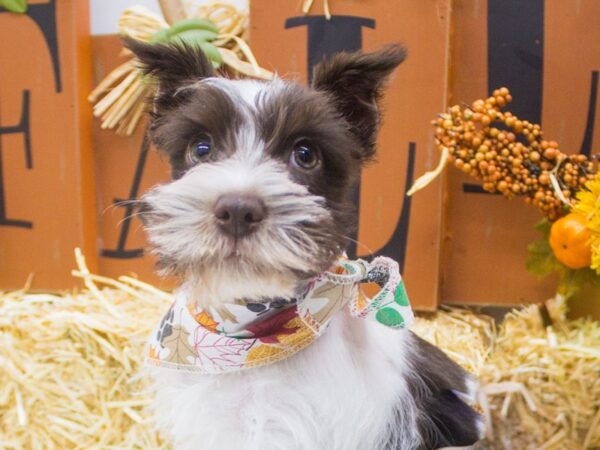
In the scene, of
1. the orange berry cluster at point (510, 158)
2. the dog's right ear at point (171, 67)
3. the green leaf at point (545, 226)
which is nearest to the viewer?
the dog's right ear at point (171, 67)

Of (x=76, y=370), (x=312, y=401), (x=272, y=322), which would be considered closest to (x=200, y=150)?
(x=272, y=322)

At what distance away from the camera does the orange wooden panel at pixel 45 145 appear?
2686 mm

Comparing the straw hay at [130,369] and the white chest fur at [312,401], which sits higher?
the white chest fur at [312,401]

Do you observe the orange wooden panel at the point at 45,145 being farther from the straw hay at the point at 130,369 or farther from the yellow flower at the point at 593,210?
the yellow flower at the point at 593,210

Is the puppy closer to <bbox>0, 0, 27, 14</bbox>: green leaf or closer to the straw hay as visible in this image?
the straw hay

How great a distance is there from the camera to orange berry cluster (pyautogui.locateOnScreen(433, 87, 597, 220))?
2.06 meters

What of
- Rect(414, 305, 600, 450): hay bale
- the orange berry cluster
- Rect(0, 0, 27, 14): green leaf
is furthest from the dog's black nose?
Rect(0, 0, 27, 14): green leaf

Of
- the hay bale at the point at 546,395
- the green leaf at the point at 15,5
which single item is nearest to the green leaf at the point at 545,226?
the hay bale at the point at 546,395

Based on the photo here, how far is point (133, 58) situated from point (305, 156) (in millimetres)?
1470

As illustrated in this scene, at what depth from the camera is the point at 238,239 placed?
117cm

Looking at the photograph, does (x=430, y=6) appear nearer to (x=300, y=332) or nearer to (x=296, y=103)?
(x=296, y=103)

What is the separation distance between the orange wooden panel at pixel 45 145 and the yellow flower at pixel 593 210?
206 centimetres

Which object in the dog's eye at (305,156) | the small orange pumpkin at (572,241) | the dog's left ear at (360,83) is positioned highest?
the dog's left ear at (360,83)

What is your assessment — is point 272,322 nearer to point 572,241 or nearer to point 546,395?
point 546,395
